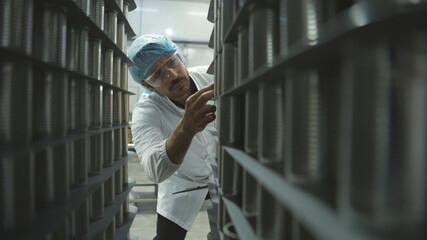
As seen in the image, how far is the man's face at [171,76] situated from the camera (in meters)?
1.67

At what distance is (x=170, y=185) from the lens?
Answer: 199 cm

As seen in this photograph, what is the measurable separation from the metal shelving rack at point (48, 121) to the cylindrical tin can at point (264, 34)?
2.02ft

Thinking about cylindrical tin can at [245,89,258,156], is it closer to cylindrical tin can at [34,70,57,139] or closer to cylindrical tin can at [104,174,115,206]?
cylindrical tin can at [34,70,57,139]

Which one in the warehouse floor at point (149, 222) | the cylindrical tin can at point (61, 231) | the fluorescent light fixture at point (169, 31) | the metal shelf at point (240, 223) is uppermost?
the fluorescent light fixture at point (169, 31)

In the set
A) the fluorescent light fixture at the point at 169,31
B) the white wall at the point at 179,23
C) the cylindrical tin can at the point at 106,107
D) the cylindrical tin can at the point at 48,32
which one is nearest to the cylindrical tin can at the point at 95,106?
the cylindrical tin can at the point at 106,107

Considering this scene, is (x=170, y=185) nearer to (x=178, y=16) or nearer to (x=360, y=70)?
(x=360, y=70)

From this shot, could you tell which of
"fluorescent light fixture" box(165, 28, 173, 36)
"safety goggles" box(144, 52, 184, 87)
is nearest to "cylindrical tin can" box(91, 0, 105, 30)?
"safety goggles" box(144, 52, 184, 87)

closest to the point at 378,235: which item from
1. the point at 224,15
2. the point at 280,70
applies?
the point at 280,70

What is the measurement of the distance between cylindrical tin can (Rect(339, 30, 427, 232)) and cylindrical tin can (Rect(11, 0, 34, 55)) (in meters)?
0.82

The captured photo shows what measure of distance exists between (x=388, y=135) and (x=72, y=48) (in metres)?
1.06

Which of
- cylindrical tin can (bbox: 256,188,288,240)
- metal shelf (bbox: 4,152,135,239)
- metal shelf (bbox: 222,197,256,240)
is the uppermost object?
cylindrical tin can (bbox: 256,188,288,240)

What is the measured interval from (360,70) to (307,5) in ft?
0.76

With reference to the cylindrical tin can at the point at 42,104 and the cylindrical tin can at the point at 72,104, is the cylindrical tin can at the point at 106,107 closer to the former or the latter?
the cylindrical tin can at the point at 72,104

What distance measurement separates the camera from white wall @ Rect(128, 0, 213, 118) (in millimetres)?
4840
